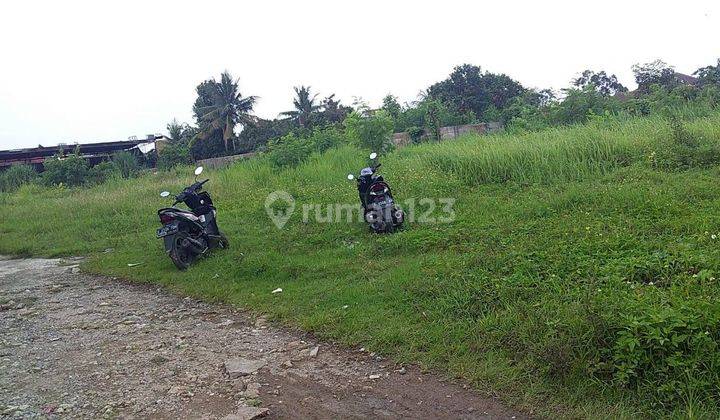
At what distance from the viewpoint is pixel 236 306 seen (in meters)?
5.79

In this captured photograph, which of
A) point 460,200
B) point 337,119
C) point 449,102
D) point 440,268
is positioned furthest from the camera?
point 337,119

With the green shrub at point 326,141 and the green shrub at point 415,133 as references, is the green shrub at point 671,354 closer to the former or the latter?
the green shrub at point 326,141

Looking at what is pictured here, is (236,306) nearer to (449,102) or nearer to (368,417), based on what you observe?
(368,417)

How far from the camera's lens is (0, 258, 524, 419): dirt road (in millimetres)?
3445

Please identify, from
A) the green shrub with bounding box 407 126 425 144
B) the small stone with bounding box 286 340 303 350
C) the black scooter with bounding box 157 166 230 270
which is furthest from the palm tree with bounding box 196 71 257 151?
the small stone with bounding box 286 340 303 350

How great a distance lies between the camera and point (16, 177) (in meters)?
26.3

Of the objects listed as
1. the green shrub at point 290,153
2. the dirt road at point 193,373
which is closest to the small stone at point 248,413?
the dirt road at point 193,373

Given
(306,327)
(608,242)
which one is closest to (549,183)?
(608,242)

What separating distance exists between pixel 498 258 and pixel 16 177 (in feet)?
91.2

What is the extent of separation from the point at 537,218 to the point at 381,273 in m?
2.31

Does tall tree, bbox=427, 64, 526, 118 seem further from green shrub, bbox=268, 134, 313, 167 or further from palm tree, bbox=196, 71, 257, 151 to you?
green shrub, bbox=268, 134, 313, 167

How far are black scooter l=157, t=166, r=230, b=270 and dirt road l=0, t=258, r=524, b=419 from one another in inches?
56.2

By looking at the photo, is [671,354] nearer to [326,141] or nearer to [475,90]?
[326,141]

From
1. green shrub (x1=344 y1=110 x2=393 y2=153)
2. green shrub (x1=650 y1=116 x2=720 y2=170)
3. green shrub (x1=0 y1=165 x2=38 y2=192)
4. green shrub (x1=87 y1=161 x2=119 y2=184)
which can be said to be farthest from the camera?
green shrub (x1=0 y1=165 x2=38 y2=192)
